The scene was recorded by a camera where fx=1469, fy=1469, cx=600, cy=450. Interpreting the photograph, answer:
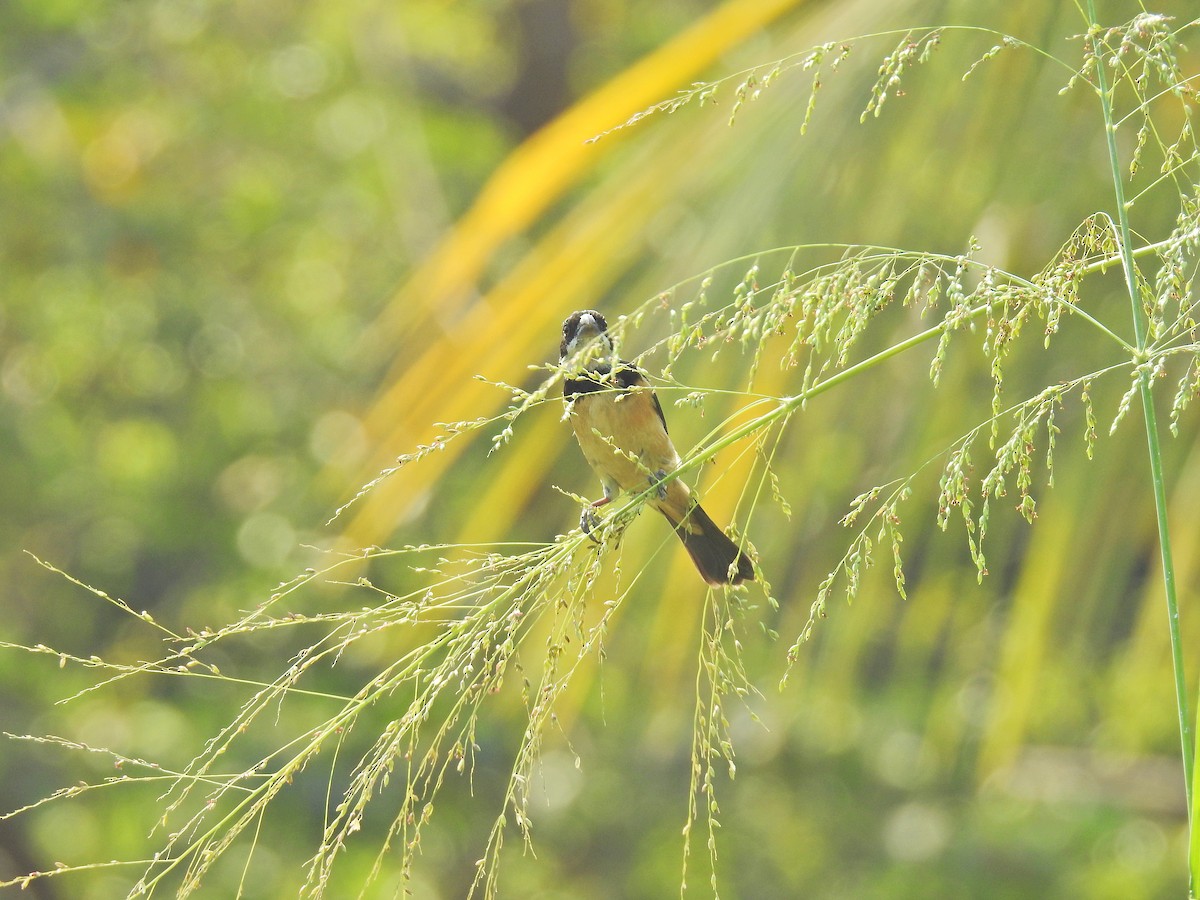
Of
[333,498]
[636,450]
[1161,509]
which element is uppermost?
[1161,509]

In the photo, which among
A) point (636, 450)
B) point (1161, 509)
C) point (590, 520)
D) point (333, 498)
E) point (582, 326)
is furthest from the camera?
point (333, 498)

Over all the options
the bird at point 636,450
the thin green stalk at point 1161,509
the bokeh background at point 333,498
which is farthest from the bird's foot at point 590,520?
the bokeh background at point 333,498

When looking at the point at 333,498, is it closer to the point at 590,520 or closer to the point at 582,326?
the point at 582,326

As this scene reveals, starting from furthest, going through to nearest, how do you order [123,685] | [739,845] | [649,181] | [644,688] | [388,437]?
[739,845]
[123,685]
[644,688]
[388,437]
[649,181]

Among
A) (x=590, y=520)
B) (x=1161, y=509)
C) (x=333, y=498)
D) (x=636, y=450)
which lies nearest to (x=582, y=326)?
(x=636, y=450)

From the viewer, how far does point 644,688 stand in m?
8.54

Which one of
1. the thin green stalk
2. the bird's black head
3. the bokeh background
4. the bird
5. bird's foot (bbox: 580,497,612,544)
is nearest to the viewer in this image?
the thin green stalk

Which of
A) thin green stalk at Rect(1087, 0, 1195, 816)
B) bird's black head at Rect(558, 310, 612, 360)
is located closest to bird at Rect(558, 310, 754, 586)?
bird's black head at Rect(558, 310, 612, 360)

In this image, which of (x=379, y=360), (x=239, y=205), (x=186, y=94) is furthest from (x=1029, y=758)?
(x=186, y=94)

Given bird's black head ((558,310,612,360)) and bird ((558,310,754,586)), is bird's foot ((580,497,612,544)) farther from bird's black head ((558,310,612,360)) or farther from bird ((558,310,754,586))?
bird's black head ((558,310,612,360))

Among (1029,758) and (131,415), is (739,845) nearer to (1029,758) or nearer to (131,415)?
(1029,758)

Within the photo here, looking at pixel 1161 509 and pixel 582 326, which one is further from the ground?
pixel 1161 509

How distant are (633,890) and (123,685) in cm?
365

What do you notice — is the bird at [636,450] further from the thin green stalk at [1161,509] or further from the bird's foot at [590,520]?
the thin green stalk at [1161,509]
